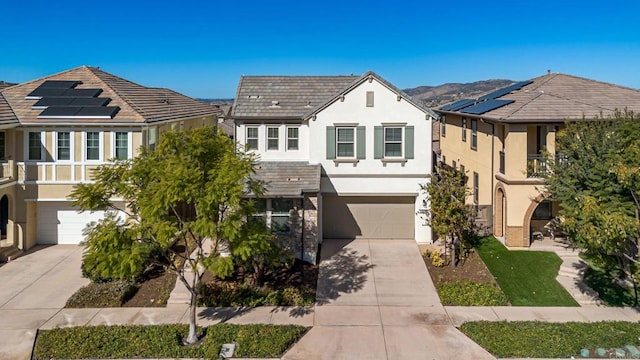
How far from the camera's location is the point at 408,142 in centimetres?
2098

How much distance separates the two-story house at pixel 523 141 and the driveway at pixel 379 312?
467 cm

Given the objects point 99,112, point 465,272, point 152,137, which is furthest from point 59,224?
point 465,272

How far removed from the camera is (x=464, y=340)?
13.1 meters

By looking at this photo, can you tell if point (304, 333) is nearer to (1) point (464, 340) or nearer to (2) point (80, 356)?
(1) point (464, 340)

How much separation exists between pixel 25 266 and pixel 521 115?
815 inches

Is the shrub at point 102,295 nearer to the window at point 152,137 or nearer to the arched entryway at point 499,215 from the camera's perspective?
the window at point 152,137

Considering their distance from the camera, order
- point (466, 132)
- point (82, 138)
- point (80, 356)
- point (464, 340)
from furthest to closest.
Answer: point (466, 132)
point (82, 138)
point (464, 340)
point (80, 356)

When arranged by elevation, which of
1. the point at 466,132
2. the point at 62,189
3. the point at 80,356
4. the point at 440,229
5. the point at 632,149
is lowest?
the point at 80,356

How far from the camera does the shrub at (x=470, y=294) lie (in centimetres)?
1557

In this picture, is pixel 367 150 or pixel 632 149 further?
pixel 367 150

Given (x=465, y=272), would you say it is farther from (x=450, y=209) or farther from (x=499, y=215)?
(x=499, y=215)

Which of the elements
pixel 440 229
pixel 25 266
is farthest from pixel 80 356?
pixel 440 229

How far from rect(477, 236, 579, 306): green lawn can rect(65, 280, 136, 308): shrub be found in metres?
12.6

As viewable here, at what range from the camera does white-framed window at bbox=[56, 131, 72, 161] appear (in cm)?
2042
